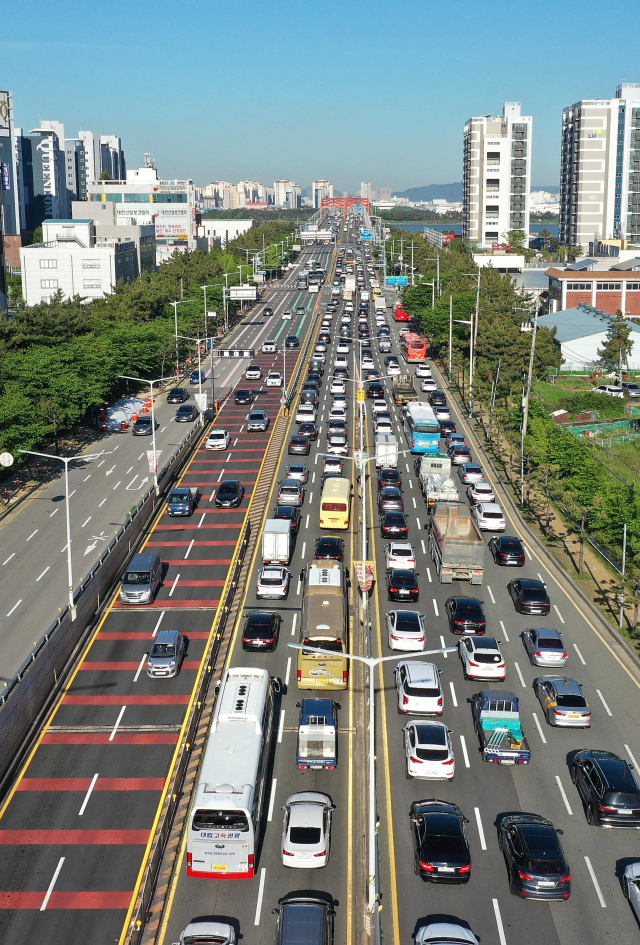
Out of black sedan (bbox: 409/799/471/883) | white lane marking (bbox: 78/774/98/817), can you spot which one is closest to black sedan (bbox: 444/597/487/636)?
black sedan (bbox: 409/799/471/883)

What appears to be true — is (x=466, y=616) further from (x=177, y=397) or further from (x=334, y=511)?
(x=177, y=397)

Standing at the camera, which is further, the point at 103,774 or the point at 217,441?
the point at 217,441

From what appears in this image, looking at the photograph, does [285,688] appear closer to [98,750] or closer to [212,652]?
[212,652]

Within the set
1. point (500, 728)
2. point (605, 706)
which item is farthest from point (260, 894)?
point (605, 706)

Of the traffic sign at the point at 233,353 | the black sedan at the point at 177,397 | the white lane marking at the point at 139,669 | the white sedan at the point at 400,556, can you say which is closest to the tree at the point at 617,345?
the traffic sign at the point at 233,353

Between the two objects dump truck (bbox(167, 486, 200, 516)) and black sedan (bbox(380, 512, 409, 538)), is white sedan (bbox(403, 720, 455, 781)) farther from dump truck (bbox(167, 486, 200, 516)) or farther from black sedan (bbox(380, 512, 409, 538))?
dump truck (bbox(167, 486, 200, 516))

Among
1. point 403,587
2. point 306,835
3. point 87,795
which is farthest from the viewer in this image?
point 403,587

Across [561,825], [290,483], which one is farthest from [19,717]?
[290,483]

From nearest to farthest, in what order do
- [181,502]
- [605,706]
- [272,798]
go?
1. [272,798]
2. [605,706]
3. [181,502]
